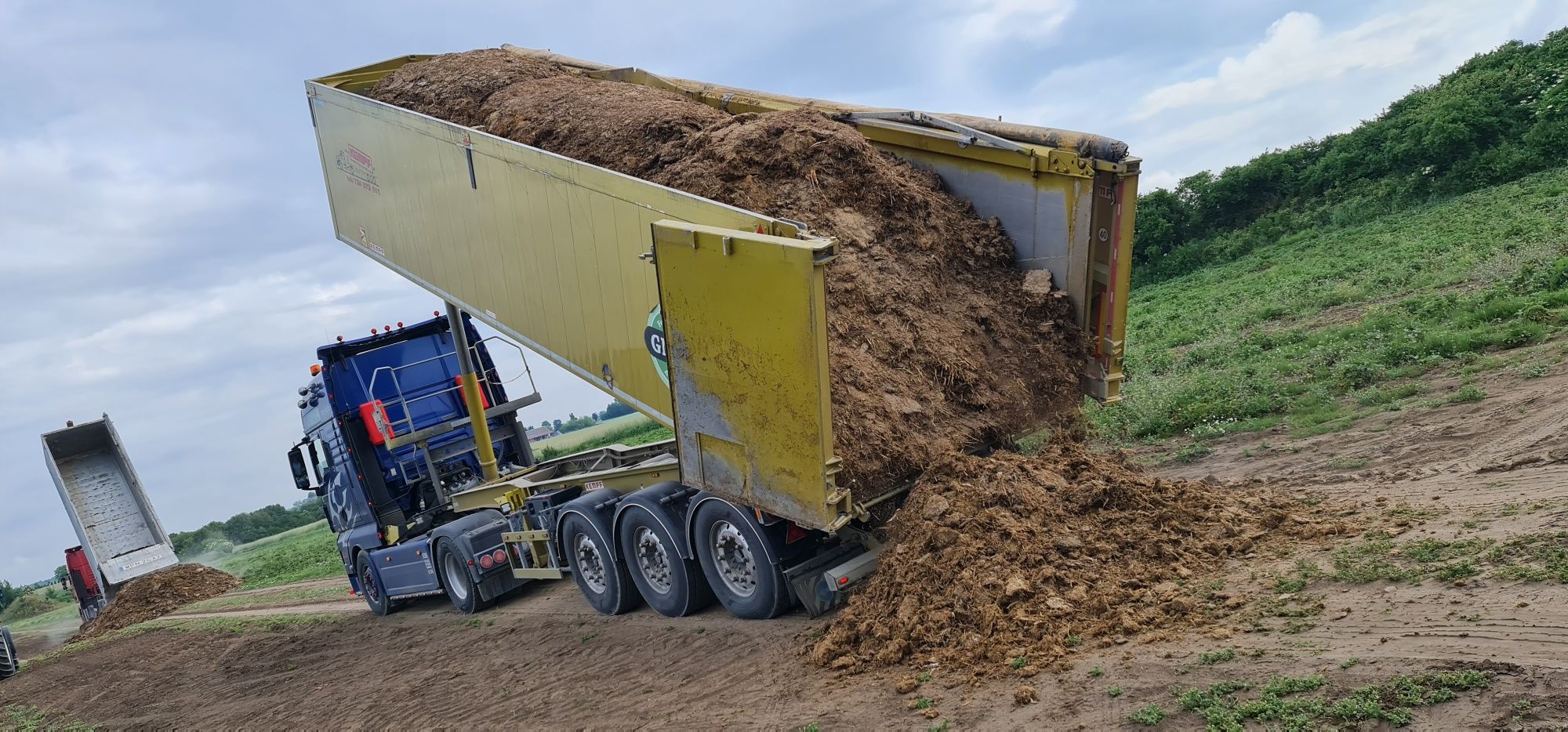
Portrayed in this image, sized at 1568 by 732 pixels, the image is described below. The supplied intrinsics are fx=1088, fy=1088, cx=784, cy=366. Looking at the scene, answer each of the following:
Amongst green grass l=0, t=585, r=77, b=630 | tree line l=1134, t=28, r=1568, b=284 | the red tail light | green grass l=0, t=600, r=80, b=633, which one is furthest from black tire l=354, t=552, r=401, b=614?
tree line l=1134, t=28, r=1568, b=284

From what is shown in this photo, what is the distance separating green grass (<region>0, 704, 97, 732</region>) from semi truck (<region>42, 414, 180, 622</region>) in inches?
244

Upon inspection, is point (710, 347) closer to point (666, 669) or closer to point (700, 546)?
point (700, 546)

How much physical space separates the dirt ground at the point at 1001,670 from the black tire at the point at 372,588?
1.03ft

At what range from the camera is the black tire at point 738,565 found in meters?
7.25

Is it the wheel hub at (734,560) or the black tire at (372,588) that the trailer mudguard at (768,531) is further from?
the black tire at (372,588)

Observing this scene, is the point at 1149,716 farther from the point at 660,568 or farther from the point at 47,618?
the point at 47,618

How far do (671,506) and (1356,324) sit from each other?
30.2 feet

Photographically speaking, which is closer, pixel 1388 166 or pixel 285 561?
pixel 285 561

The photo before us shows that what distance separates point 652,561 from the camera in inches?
332

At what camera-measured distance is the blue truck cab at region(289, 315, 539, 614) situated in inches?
465

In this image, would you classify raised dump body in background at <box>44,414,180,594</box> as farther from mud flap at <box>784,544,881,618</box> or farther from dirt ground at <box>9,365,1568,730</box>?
mud flap at <box>784,544,881,618</box>

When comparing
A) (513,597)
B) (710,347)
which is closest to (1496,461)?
(710,347)

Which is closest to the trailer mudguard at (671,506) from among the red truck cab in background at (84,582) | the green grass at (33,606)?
the red truck cab in background at (84,582)

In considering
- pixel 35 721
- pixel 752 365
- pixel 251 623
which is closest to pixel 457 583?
pixel 251 623
